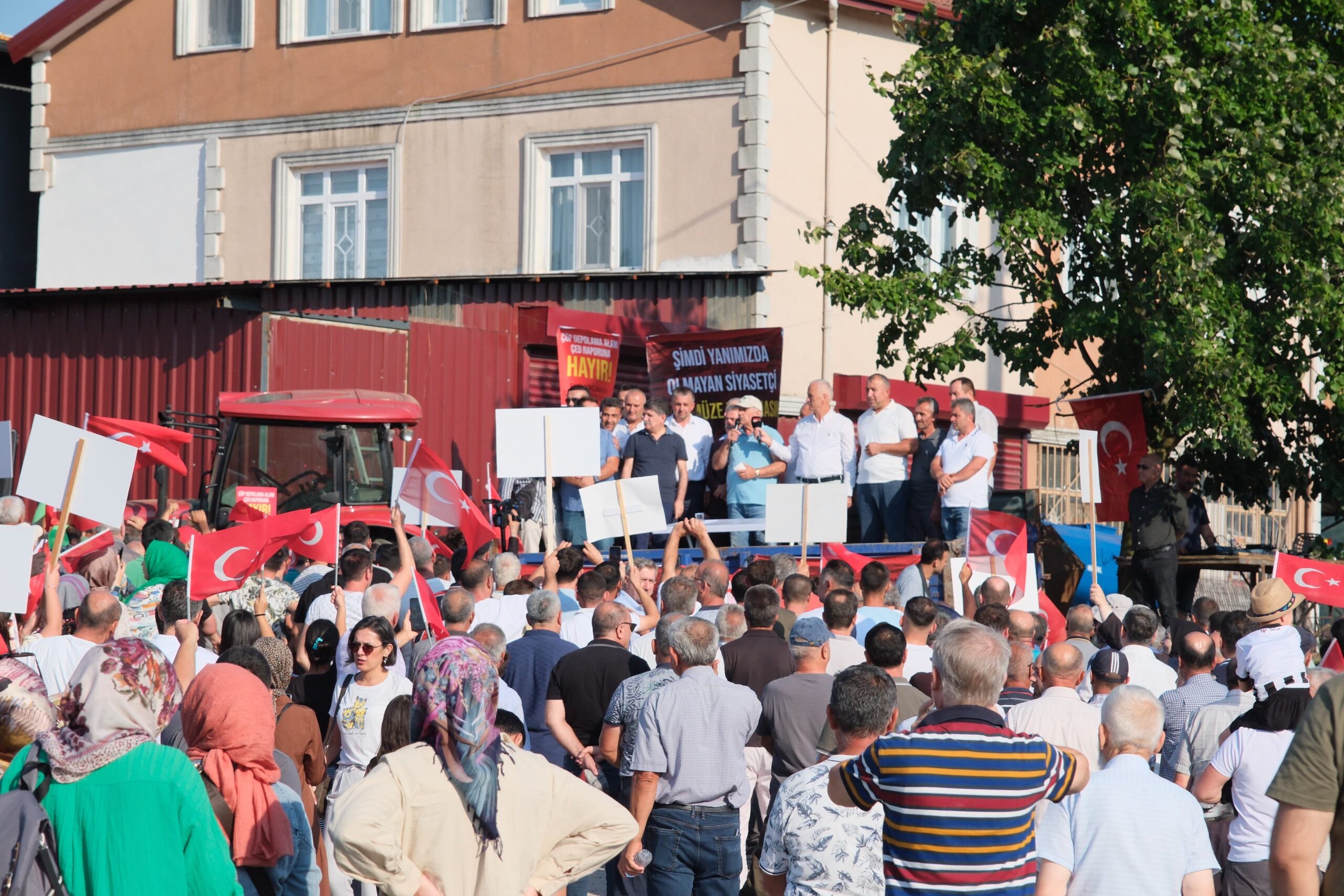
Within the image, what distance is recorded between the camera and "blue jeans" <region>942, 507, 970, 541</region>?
1404 centimetres

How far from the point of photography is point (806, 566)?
11758mm

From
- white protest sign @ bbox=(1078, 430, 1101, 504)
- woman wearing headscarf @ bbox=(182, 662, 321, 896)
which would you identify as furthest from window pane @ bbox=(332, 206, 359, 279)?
woman wearing headscarf @ bbox=(182, 662, 321, 896)

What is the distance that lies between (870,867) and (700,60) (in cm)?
1989

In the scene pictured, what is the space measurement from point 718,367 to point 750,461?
3254 millimetres

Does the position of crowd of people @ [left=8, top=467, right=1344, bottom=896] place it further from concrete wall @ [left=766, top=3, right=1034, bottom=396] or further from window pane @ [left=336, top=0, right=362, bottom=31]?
window pane @ [left=336, top=0, right=362, bottom=31]

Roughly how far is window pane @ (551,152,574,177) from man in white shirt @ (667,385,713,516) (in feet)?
32.2

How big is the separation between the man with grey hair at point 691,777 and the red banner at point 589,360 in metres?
11.8

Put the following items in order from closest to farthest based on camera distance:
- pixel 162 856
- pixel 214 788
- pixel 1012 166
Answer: pixel 162 856, pixel 214 788, pixel 1012 166

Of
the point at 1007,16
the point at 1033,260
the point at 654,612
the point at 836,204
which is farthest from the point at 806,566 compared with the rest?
the point at 836,204

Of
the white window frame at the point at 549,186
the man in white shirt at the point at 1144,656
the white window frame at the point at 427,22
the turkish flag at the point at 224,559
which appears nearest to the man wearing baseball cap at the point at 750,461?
the turkish flag at the point at 224,559

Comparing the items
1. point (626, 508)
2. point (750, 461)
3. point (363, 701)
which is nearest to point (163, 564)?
point (626, 508)

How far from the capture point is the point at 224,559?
10.0 metres

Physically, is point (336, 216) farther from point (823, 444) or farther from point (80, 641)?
point (80, 641)

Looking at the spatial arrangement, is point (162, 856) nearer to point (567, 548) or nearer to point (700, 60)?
point (567, 548)
